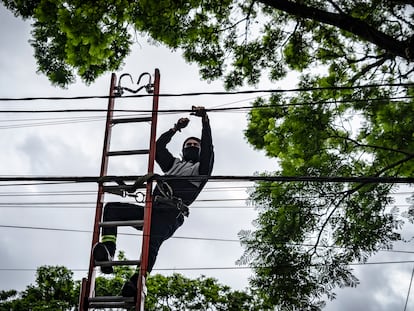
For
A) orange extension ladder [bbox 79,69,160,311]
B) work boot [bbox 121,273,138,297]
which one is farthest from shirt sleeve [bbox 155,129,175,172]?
work boot [bbox 121,273,138,297]

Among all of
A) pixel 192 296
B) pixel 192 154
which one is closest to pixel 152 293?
pixel 192 296

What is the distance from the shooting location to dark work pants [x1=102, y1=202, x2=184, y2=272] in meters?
5.81

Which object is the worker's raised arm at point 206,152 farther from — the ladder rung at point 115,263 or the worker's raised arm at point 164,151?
the ladder rung at point 115,263

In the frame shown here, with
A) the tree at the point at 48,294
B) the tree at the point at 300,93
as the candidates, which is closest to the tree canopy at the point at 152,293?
the tree at the point at 48,294

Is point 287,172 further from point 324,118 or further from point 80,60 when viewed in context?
point 80,60

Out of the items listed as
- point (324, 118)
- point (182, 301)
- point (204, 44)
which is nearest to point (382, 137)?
point (324, 118)

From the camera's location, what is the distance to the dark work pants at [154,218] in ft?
19.1

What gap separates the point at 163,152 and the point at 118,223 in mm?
1674

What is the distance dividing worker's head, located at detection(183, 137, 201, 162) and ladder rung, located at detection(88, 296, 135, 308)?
7.88ft

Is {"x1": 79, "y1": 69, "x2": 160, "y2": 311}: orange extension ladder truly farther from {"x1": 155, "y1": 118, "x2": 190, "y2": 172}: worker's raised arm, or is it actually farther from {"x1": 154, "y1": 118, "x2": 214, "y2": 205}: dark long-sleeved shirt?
{"x1": 155, "y1": 118, "x2": 190, "y2": 172}: worker's raised arm

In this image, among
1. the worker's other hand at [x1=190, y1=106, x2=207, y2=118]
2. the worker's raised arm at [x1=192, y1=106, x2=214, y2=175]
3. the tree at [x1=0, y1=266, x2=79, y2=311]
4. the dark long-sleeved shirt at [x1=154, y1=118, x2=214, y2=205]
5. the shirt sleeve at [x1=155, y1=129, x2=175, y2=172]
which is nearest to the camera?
the worker's other hand at [x1=190, y1=106, x2=207, y2=118]

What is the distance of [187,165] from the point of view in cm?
698

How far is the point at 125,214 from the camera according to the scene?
582cm

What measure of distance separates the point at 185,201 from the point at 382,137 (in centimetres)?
270
